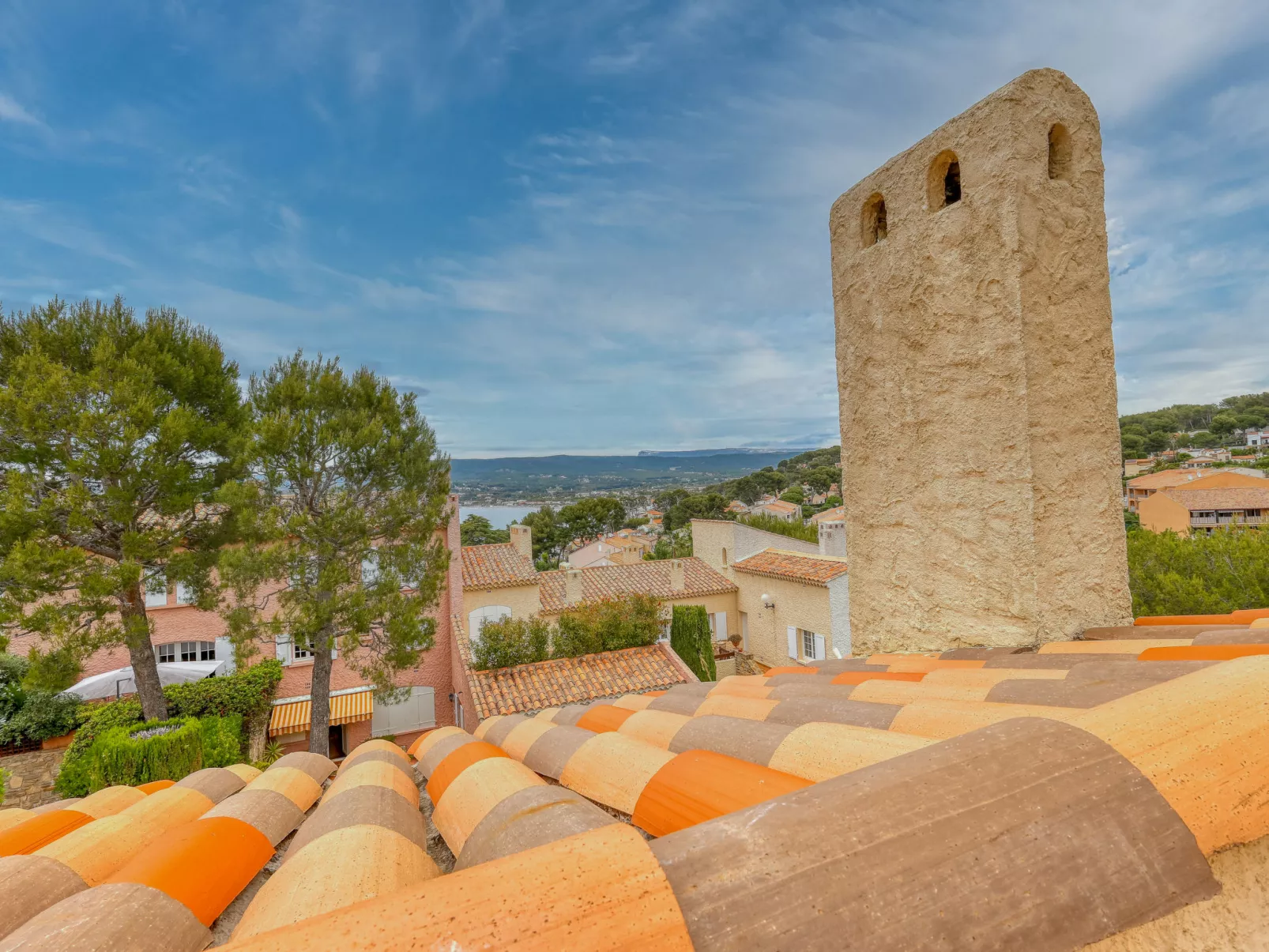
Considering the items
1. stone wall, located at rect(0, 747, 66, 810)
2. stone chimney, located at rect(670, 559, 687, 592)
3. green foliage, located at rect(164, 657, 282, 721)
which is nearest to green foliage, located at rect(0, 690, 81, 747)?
stone wall, located at rect(0, 747, 66, 810)

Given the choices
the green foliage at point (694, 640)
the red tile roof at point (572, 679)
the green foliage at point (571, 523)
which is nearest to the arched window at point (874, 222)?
the red tile roof at point (572, 679)

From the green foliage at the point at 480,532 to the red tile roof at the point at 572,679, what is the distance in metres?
45.4

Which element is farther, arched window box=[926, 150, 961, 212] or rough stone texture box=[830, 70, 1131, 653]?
arched window box=[926, 150, 961, 212]

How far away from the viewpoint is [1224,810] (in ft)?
3.04

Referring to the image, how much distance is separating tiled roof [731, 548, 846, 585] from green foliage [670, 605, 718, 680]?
2.65 meters

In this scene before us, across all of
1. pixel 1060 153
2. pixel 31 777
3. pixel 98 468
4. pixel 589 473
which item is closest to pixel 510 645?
pixel 98 468

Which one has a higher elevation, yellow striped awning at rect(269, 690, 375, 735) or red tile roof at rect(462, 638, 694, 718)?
red tile roof at rect(462, 638, 694, 718)

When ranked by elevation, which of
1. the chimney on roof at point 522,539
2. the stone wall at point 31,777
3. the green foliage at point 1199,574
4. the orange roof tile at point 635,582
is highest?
the chimney on roof at point 522,539

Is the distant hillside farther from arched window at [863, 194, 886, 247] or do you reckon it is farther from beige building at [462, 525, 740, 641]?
arched window at [863, 194, 886, 247]

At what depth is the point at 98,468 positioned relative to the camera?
9203mm

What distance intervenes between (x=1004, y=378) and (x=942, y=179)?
134 cm

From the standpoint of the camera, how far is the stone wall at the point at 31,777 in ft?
31.3

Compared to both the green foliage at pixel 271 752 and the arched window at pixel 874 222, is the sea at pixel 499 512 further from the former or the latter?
the arched window at pixel 874 222

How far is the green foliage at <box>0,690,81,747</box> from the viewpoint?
10.6 metres
